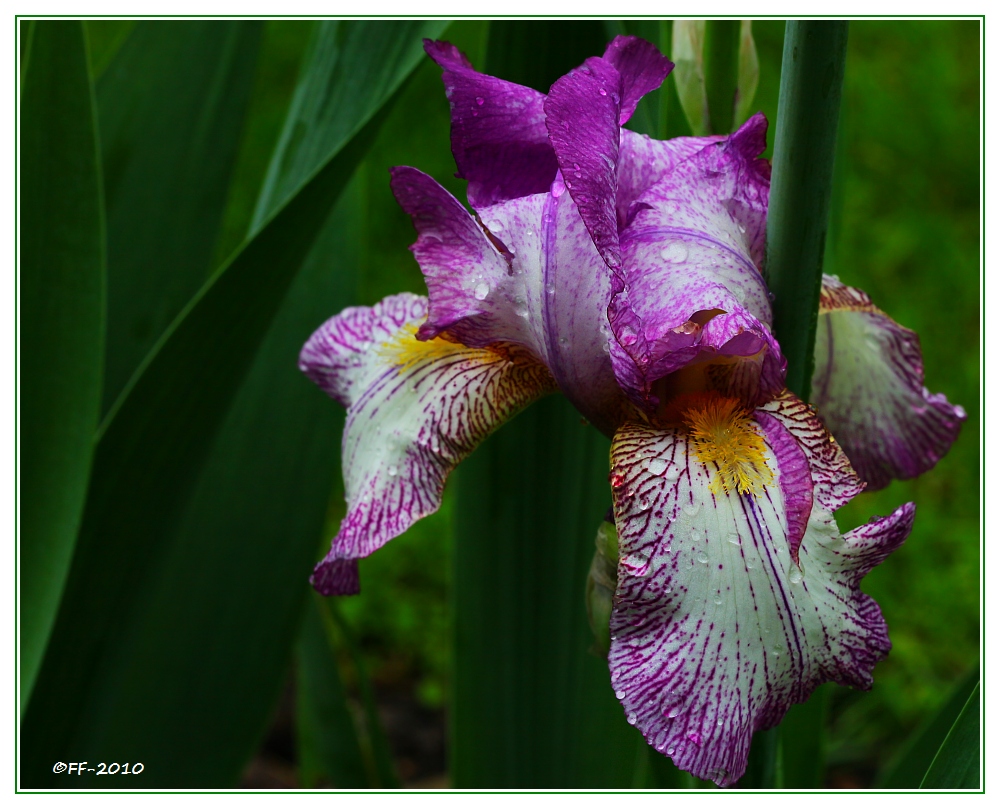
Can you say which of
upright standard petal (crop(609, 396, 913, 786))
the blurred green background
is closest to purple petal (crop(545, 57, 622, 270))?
upright standard petal (crop(609, 396, 913, 786))

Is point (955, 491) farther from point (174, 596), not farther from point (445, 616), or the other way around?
point (174, 596)

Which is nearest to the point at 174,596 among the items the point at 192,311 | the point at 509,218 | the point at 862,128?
the point at 192,311

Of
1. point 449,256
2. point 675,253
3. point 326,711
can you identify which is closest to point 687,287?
Result: point 675,253

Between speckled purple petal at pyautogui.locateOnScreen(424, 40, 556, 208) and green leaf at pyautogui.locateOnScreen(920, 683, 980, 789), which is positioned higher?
speckled purple petal at pyautogui.locateOnScreen(424, 40, 556, 208)

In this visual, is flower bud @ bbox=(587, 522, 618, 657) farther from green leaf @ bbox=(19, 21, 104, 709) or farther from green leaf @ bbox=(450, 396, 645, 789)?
green leaf @ bbox=(19, 21, 104, 709)

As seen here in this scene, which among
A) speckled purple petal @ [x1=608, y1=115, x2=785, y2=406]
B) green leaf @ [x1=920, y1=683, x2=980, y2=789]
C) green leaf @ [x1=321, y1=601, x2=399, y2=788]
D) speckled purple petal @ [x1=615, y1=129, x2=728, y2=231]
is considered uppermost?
speckled purple petal @ [x1=615, y1=129, x2=728, y2=231]

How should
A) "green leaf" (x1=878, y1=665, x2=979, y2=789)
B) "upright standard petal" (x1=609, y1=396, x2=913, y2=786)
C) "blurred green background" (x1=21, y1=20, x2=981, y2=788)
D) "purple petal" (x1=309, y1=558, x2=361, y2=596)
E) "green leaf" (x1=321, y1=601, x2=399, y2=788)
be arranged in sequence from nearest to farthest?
"upright standard petal" (x1=609, y1=396, x2=913, y2=786)
"purple petal" (x1=309, y1=558, x2=361, y2=596)
"green leaf" (x1=878, y1=665, x2=979, y2=789)
"green leaf" (x1=321, y1=601, x2=399, y2=788)
"blurred green background" (x1=21, y1=20, x2=981, y2=788)

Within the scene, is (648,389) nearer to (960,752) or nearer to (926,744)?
(960,752)
